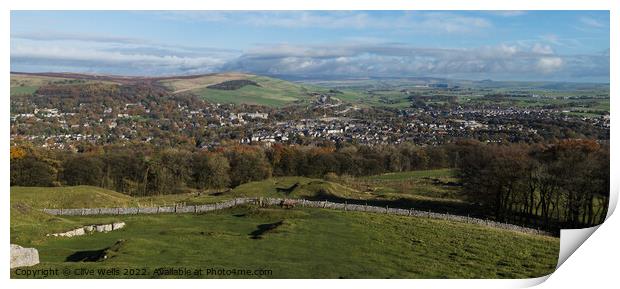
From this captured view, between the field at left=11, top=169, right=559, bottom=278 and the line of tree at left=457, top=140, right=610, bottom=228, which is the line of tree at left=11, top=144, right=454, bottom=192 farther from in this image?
the line of tree at left=457, top=140, right=610, bottom=228

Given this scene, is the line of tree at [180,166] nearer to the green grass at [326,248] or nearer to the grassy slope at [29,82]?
the green grass at [326,248]

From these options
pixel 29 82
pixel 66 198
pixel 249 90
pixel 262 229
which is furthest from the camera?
pixel 249 90

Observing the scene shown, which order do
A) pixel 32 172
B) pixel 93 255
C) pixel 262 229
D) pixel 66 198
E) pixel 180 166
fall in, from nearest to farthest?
pixel 93 255, pixel 262 229, pixel 66 198, pixel 32 172, pixel 180 166

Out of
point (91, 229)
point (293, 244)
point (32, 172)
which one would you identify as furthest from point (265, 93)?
point (293, 244)

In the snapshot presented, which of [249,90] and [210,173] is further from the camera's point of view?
[249,90]

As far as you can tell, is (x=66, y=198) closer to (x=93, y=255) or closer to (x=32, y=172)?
(x=93, y=255)

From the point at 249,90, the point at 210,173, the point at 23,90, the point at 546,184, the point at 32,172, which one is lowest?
the point at 210,173
